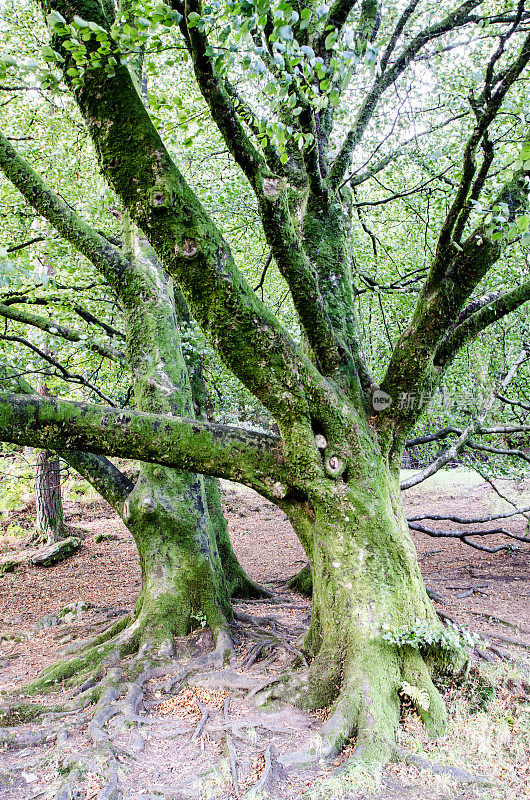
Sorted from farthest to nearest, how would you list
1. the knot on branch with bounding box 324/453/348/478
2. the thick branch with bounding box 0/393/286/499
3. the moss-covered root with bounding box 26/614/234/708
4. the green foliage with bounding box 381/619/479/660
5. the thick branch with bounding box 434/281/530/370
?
1. the moss-covered root with bounding box 26/614/234/708
2. the thick branch with bounding box 434/281/530/370
3. the knot on branch with bounding box 324/453/348/478
4. the green foliage with bounding box 381/619/479/660
5. the thick branch with bounding box 0/393/286/499

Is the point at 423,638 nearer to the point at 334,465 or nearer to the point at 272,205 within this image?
the point at 334,465

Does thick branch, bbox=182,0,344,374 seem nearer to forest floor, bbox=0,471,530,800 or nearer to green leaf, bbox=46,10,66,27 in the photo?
green leaf, bbox=46,10,66,27

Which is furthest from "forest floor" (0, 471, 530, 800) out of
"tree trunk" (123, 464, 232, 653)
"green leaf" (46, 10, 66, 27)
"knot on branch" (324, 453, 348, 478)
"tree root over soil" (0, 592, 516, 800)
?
"green leaf" (46, 10, 66, 27)

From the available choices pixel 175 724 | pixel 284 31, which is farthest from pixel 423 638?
pixel 284 31

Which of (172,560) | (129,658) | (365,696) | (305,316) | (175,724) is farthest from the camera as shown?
(172,560)

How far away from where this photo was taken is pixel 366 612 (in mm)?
3908

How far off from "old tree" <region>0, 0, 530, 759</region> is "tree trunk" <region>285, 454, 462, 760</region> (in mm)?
14

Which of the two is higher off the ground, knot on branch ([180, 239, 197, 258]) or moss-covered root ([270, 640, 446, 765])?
knot on branch ([180, 239, 197, 258])

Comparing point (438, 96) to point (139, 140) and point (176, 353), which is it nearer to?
point (176, 353)

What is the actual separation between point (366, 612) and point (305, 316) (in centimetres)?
254

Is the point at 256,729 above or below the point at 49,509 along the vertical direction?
below

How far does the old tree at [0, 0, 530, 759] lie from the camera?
342 centimetres

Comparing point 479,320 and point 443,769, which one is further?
point 479,320

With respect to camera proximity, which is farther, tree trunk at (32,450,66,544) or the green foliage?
tree trunk at (32,450,66,544)
